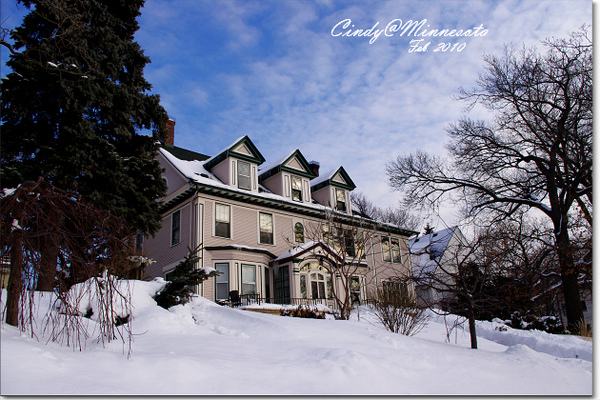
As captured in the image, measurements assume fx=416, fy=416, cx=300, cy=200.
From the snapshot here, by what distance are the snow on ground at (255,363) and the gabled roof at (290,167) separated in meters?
13.0

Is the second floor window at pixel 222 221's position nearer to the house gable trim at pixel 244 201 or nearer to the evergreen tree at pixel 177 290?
the house gable trim at pixel 244 201

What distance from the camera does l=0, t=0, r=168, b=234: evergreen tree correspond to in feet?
32.9

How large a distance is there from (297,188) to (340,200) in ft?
10.2

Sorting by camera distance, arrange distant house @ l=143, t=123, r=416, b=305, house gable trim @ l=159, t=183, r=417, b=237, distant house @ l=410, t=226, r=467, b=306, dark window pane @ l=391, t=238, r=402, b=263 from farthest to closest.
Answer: dark window pane @ l=391, t=238, r=402, b=263 → house gable trim @ l=159, t=183, r=417, b=237 → distant house @ l=143, t=123, r=416, b=305 → distant house @ l=410, t=226, r=467, b=306

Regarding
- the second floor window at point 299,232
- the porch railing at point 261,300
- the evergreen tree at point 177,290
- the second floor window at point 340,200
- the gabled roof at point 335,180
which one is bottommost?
the porch railing at point 261,300

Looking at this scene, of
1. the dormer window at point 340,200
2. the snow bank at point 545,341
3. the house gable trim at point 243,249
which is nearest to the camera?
the snow bank at point 545,341

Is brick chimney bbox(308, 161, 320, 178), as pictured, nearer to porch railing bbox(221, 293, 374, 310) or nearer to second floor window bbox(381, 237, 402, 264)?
second floor window bbox(381, 237, 402, 264)

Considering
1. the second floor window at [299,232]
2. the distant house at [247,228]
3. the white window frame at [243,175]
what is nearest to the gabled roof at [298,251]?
the distant house at [247,228]

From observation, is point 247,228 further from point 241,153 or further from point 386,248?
point 386,248

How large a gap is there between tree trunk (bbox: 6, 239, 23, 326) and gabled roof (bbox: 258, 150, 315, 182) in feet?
55.5

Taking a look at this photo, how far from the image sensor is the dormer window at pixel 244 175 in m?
19.5

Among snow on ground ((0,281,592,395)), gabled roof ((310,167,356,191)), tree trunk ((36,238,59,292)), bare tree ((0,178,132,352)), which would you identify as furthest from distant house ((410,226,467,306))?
tree trunk ((36,238,59,292))

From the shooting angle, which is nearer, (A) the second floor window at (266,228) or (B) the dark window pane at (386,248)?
Result: (A) the second floor window at (266,228)

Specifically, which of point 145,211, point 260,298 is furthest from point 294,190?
point 145,211
